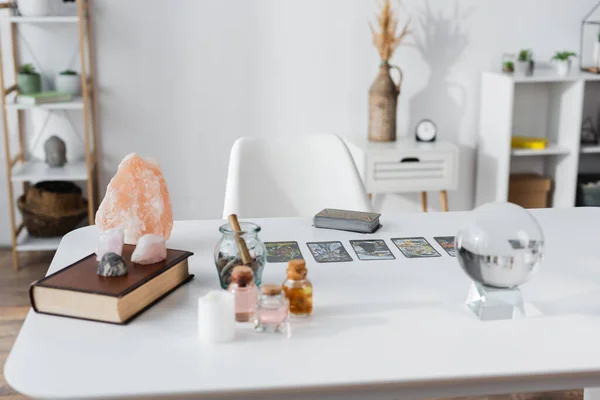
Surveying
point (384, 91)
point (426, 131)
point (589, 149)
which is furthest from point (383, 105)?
point (589, 149)

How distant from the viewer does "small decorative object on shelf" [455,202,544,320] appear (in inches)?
52.2

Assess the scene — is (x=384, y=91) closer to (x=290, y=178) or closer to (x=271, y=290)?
(x=290, y=178)

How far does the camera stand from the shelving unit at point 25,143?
11.4ft

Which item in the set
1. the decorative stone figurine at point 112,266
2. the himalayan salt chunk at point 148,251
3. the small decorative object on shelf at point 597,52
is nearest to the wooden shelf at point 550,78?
the small decorative object on shelf at point 597,52

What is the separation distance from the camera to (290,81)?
3.85 m

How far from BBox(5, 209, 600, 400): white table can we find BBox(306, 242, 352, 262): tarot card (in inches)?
3.8

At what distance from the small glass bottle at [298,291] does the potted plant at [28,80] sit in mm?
2630

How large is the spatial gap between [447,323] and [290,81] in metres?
2.68

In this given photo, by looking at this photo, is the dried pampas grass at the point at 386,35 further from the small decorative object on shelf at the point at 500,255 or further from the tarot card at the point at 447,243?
the small decorative object on shelf at the point at 500,255

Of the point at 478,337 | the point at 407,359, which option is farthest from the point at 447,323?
the point at 407,359

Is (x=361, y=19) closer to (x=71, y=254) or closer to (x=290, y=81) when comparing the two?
(x=290, y=81)

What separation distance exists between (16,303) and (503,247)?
2.49 m

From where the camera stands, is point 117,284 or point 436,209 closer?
point 117,284

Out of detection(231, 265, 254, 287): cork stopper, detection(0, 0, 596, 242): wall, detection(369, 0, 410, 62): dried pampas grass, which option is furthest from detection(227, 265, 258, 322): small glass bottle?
detection(0, 0, 596, 242): wall
